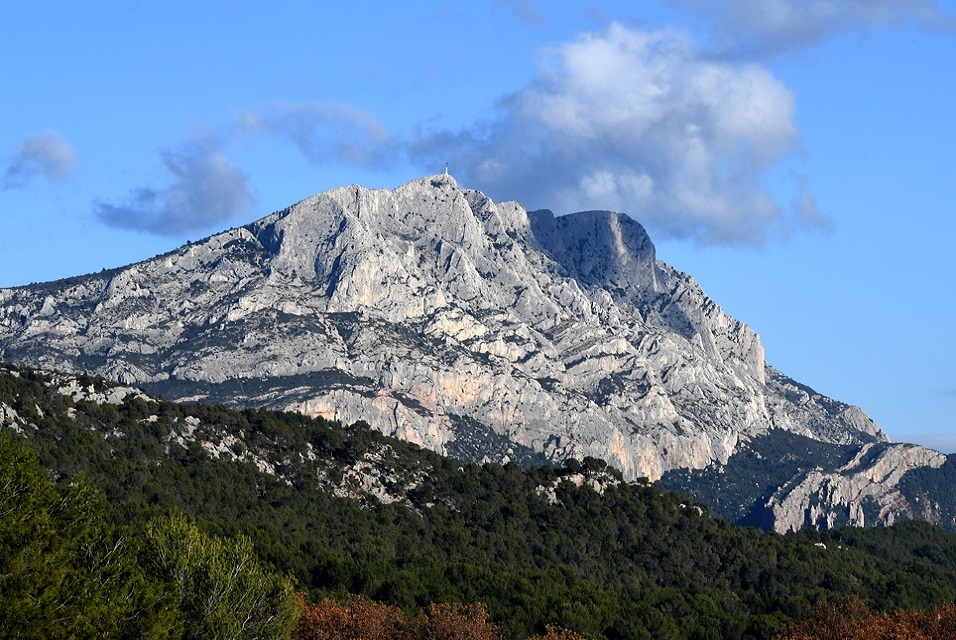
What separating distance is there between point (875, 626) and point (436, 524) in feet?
235

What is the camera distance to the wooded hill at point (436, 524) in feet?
395

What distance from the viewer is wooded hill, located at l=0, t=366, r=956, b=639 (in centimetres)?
12031

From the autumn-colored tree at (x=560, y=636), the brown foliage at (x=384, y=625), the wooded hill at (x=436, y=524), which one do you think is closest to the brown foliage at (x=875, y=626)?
the autumn-colored tree at (x=560, y=636)

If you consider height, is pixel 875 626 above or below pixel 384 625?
above

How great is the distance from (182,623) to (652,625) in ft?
180

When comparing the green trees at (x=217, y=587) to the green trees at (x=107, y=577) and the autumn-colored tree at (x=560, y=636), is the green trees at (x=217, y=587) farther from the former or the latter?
the autumn-colored tree at (x=560, y=636)

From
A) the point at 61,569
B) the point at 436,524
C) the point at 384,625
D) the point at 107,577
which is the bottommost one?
the point at 61,569

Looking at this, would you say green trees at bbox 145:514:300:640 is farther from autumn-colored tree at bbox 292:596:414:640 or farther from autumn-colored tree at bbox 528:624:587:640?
autumn-colored tree at bbox 528:624:587:640

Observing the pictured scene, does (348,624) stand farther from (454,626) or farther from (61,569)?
(61,569)

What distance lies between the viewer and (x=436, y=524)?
15862cm

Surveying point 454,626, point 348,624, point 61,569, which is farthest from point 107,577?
point 454,626

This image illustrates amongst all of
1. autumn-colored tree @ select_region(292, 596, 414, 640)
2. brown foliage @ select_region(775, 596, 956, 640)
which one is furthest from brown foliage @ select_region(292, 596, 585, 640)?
brown foliage @ select_region(775, 596, 956, 640)

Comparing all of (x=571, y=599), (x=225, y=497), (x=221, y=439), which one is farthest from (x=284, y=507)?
(x=571, y=599)

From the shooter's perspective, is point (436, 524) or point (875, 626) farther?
point (436, 524)
